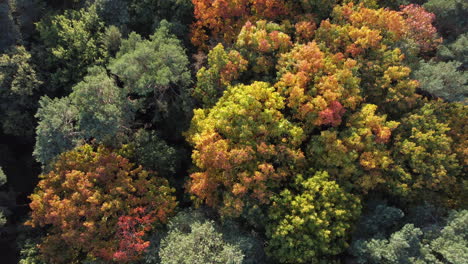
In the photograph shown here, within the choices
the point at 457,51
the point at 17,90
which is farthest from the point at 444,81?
the point at 17,90

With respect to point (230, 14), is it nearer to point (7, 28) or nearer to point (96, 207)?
point (96, 207)

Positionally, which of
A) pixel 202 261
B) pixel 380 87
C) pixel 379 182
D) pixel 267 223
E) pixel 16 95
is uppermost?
pixel 380 87

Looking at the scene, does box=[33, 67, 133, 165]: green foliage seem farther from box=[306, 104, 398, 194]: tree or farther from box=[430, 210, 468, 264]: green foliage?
box=[430, 210, 468, 264]: green foliage

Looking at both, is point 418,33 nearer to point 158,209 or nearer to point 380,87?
point 380,87

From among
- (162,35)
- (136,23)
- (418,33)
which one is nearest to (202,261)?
(162,35)

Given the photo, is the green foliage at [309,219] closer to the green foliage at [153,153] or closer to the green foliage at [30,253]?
the green foliage at [153,153]

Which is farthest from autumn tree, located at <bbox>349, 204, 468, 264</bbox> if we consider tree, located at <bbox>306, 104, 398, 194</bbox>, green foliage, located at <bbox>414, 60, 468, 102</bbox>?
green foliage, located at <bbox>414, 60, 468, 102</bbox>

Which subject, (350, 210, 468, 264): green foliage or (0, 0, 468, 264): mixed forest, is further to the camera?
(0, 0, 468, 264): mixed forest
